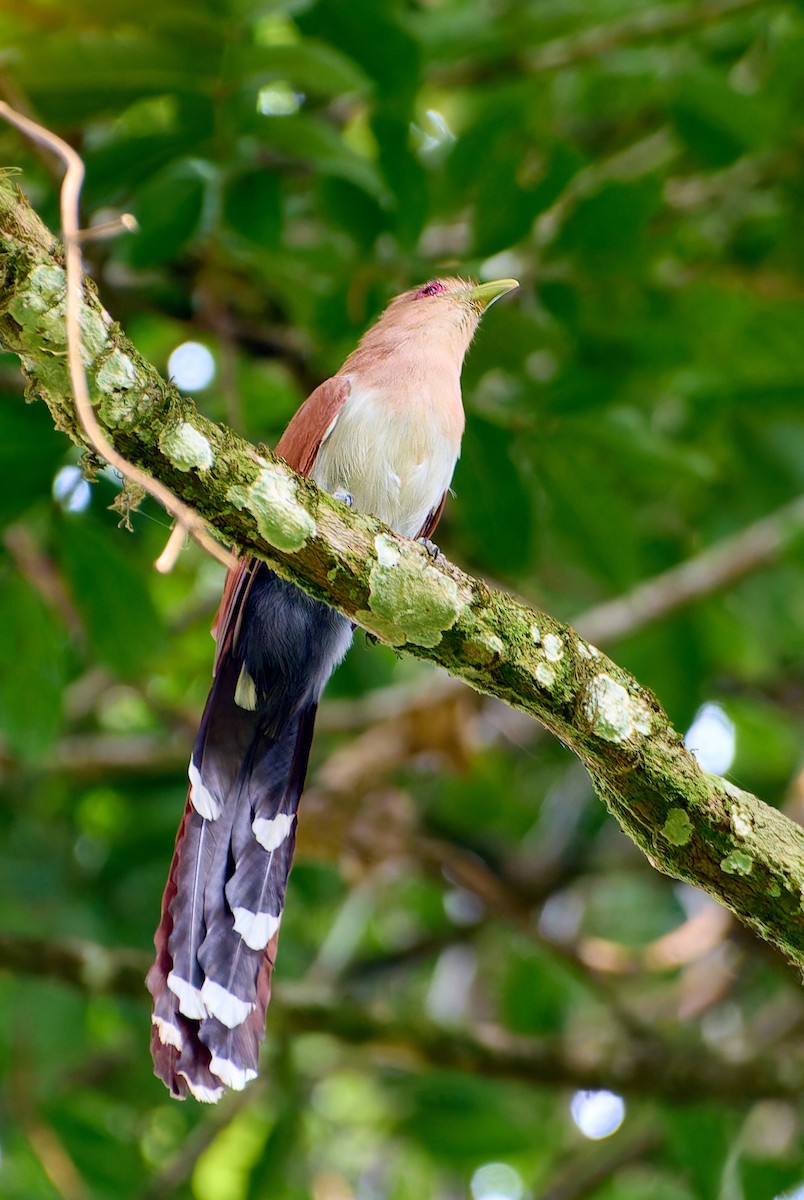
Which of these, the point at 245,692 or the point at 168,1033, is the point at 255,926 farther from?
the point at 245,692

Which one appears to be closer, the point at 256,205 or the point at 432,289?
the point at 432,289

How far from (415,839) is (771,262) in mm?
2292

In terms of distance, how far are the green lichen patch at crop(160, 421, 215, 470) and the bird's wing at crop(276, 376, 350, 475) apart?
93 centimetres

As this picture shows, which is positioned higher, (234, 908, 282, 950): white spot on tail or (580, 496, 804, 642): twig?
(580, 496, 804, 642): twig

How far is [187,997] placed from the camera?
242cm

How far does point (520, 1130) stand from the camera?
4281mm

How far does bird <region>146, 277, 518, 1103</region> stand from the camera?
2.43 meters

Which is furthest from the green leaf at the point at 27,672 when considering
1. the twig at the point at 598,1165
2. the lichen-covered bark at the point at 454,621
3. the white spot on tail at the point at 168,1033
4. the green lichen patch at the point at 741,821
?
the twig at the point at 598,1165

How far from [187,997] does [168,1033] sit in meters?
0.07

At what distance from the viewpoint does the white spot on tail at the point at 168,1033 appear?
7.77 feet

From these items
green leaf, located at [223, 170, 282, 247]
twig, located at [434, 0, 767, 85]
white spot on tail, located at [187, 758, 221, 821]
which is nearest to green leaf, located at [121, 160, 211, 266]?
green leaf, located at [223, 170, 282, 247]

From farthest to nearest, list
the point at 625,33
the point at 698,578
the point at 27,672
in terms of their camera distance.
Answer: the point at 698,578 → the point at 625,33 → the point at 27,672

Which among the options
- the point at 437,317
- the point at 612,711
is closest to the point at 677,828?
the point at 612,711

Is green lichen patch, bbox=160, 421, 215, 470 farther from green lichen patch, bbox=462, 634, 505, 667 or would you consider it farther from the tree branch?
the tree branch
